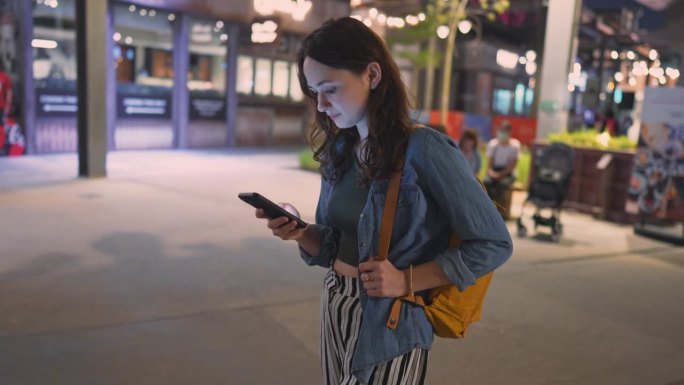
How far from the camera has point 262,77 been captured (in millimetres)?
19625

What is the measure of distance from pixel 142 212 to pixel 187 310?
4.05 m

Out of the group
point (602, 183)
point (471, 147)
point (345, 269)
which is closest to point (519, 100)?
point (602, 183)

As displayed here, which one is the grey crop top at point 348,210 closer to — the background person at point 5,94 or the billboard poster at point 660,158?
the billboard poster at point 660,158

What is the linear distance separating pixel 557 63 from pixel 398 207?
11.5 meters

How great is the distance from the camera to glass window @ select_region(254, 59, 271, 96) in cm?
1941

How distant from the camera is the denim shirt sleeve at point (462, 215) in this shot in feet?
5.66

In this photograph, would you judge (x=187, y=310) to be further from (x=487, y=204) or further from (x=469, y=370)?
(x=487, y=204)

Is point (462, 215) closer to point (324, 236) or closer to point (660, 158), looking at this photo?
point (324, 236)

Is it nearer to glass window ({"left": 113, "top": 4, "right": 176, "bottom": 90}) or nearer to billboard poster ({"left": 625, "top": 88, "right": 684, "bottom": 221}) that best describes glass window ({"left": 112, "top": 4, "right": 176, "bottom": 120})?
glass window ({"left": 113, "top": 4, "right": 176, "bottom": 90})

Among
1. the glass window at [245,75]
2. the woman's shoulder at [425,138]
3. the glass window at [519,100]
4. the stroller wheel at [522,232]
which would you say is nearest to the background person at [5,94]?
the glass window at [245,75]

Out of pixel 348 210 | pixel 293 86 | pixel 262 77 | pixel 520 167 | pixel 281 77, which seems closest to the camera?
pixel 348 210

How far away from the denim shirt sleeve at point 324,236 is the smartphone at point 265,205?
0.15 metres

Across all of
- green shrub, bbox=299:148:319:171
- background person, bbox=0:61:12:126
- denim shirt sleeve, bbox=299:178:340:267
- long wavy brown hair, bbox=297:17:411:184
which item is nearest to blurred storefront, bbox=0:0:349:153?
background person, bbox=0:61:12:126

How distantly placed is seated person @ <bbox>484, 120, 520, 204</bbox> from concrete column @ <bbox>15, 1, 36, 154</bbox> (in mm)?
10164
